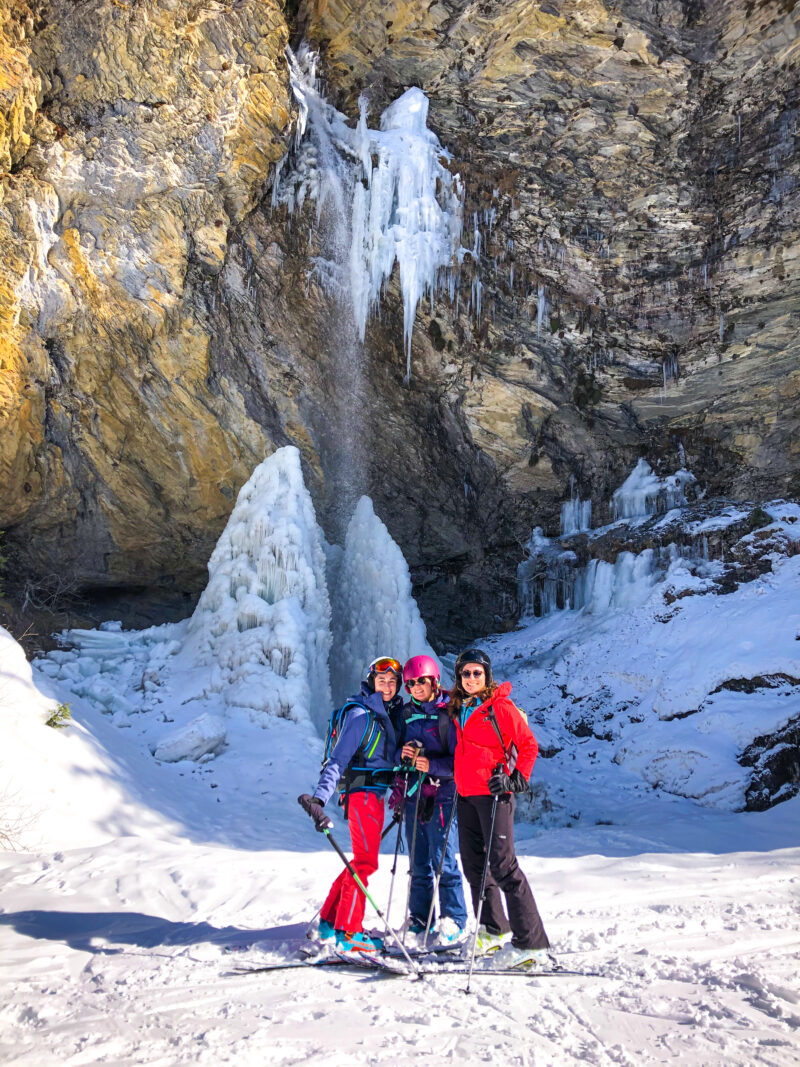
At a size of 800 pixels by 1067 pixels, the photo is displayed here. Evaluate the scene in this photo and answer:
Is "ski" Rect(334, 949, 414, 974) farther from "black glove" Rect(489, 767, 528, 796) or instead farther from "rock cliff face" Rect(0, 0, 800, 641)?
"rock cliff face" Rect(0, 0, 800, 641)

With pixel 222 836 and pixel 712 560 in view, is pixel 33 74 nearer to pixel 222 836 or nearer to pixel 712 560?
pixel 222 836

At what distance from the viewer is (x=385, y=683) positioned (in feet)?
13.3

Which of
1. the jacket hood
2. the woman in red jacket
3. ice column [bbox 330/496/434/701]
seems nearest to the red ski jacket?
the woman in red jacket

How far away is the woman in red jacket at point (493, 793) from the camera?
3549 millimetres

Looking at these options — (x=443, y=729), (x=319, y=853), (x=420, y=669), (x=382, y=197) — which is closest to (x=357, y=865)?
(x=443, y=729)

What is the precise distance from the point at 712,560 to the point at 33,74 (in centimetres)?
1551

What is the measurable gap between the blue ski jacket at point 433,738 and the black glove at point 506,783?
0.41 metres

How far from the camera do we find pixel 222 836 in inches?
299

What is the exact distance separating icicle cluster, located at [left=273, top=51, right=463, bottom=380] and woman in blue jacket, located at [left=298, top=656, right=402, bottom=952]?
13.2 meters

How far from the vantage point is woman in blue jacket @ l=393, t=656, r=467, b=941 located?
397cm

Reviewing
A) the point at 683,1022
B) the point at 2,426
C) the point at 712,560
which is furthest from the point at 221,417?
the point at 683,1022

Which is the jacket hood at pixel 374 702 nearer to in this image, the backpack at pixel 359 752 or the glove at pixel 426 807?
the backpack at pixel 359 752

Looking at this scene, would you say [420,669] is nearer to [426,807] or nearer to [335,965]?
[426,807]

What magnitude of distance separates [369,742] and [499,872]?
3.08ft
